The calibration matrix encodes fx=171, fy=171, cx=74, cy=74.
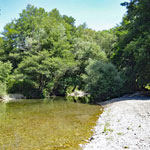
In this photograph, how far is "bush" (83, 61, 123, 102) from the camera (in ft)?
80.8

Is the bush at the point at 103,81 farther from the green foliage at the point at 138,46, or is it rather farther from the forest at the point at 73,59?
the green foliage at the point at 138,46

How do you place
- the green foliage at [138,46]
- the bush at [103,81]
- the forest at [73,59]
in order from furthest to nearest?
the forest at [73,59] → the bush at [103,81] → the green foliage at [138,46]

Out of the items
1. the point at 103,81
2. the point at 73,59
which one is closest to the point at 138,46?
the point at 103,81

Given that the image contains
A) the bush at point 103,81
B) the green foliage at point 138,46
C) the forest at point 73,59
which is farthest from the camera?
the forest at point 73,59

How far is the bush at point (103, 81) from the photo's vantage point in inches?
969

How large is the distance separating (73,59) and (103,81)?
50.0ft


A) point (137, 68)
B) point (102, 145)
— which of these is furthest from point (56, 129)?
point (137, 68)

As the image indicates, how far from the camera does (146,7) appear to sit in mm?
24219

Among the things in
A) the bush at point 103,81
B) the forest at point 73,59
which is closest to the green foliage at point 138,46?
the forest at point 73,59

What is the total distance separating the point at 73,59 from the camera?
3825cm

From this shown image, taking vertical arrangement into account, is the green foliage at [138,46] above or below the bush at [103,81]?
above

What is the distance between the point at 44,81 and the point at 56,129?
84.3ft

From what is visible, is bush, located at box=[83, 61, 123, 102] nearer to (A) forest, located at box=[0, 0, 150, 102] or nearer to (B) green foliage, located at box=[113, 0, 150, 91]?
(A) forest, located at box=[0, 0, 150, 102]

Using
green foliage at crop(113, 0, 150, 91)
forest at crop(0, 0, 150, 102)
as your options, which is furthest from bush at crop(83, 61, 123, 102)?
green foliage at crop(113, 0, 150, 91)
